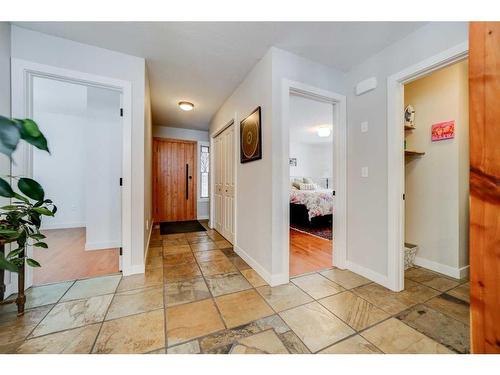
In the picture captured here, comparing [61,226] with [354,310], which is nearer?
[354,310]

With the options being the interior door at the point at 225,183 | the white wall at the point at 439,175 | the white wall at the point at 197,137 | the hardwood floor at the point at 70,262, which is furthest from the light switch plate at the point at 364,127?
the white wall at the point at 197,137

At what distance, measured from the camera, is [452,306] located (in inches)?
61.2

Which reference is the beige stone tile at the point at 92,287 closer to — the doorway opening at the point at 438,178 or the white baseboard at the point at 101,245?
the white baseboard at the point at 101,245

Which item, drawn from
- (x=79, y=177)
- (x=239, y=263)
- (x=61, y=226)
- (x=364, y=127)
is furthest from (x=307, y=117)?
(x=61, y=226)

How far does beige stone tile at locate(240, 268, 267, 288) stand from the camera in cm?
196

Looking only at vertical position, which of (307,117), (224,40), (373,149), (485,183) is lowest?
(485,183)

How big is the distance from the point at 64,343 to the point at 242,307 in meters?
1.11

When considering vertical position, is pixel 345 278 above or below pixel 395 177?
below

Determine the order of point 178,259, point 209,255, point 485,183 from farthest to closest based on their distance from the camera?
point 209,255 → point 178,259 → point 485,183

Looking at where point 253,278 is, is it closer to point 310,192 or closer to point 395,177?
point 395,177

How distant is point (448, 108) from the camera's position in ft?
6.97

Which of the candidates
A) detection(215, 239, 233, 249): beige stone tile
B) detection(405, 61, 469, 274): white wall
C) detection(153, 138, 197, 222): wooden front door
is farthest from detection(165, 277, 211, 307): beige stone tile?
detection(153, 138, 197, 222): wooden front door
